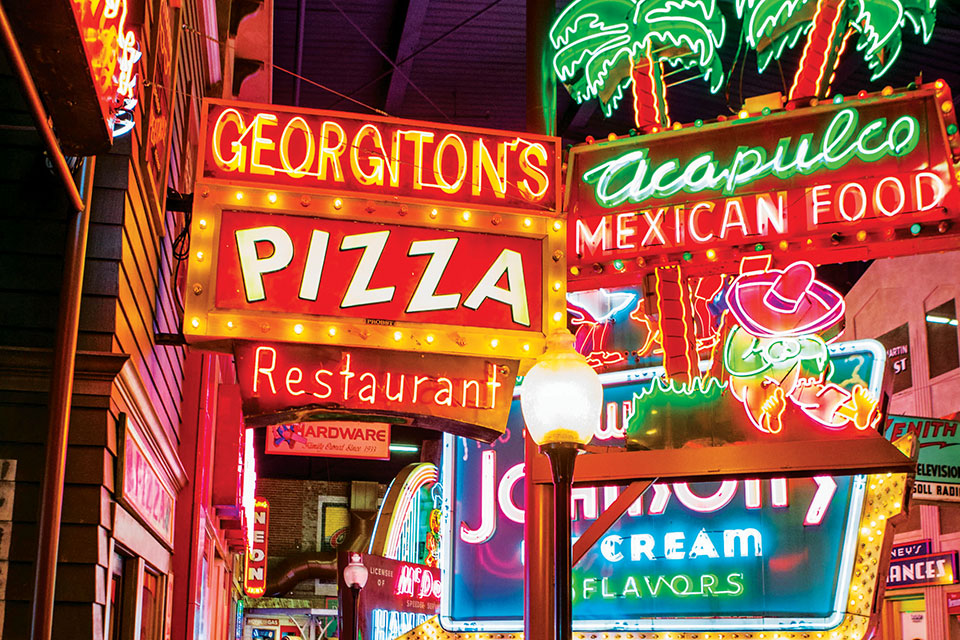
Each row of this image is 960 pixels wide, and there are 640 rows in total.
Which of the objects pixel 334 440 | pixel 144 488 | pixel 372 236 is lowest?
pixel 144 488

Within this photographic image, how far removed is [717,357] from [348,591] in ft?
23.0

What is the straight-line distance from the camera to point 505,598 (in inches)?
553

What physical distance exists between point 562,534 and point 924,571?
18639 millimetres

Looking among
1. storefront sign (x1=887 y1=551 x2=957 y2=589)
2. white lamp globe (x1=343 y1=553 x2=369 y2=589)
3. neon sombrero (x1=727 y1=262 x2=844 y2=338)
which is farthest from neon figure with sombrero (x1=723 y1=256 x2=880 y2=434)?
storefront sign (x1=887 y1=551 x2=957 y2=589)

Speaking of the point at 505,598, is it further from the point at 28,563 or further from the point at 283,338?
the point at 28,563

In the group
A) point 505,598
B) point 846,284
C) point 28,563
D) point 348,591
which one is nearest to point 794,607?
point 505,598

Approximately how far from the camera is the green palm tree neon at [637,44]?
10539mm

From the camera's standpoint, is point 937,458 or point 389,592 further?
point 937,458

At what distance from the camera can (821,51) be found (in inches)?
384

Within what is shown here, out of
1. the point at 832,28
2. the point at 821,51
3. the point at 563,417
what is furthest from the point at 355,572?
the point at 563,417

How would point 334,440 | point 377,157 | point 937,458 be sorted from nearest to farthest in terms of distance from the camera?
1. point 377,157
2. point 937,458
3. point 334,440

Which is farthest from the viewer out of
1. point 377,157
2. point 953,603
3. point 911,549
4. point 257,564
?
point 257,564

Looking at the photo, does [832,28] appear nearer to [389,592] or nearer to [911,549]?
[389,592]

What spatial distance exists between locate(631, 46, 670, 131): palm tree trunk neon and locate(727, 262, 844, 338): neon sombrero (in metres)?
1.78
